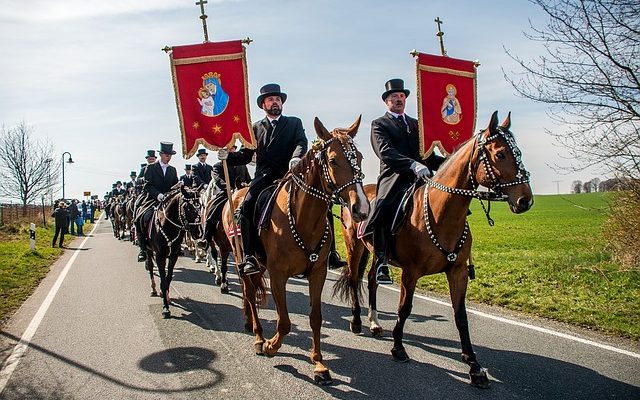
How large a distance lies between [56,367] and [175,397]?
1929 mm

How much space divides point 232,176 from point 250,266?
5.24m

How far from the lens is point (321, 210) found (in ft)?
16.4

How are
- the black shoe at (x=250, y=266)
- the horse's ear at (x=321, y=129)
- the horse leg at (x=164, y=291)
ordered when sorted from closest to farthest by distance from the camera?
1. the horse's ear at (x=321, y=129)
2. the black shoe at (x=250, y=266)
3. the horse leg at (x=164, y=291)

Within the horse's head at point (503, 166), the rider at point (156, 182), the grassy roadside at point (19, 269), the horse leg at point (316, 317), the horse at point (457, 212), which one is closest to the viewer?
the horse's head at point (503, 166)

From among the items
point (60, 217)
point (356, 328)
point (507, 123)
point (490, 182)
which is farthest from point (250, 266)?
point (60, 217)

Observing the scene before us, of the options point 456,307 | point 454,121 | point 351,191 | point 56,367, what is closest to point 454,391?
point 456,307

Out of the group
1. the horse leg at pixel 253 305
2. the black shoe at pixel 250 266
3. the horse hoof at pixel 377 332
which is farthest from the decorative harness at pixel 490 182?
the horse leg at pixel 253 305

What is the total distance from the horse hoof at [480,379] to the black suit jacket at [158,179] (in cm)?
712

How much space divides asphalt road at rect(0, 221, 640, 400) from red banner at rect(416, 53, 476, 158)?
108 inches

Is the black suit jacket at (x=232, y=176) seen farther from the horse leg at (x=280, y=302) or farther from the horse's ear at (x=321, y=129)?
the horse's ear at (x=321, y=129)

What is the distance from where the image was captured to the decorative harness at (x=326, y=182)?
4.41 m

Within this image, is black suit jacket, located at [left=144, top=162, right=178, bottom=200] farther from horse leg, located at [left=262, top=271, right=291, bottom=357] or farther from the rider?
horse leg, located at [left=262, top=271, right=291, bottom=357]

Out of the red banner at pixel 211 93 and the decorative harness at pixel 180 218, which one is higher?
the red banner at pixel 211 93

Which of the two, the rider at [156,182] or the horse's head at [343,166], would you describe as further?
the rider at [156,182]
